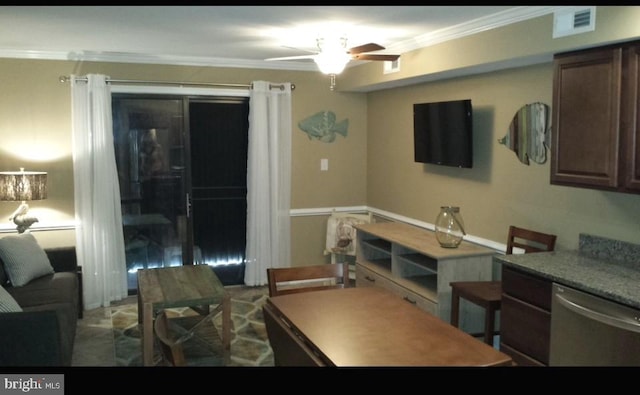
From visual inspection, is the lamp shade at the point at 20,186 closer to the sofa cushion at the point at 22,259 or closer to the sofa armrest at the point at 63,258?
the sofa cushion at the point at 22,259

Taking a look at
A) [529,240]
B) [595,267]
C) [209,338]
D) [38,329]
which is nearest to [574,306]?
[595,267]

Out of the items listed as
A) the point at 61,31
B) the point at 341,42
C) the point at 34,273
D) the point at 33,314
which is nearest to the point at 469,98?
the point at 341,42

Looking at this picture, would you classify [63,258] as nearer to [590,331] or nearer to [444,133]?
[444,133]

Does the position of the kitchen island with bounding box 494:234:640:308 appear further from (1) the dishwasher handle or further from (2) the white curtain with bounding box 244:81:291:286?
(2) the white curtain with bounding box 244:81:291:286

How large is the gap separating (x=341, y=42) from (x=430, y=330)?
2426 mm

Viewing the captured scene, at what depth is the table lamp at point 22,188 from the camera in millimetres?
4543

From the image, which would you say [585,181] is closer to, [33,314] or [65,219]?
[33,314]

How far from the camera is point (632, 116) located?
2756 mm

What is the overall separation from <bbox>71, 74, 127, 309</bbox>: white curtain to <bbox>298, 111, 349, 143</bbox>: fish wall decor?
1892 millimetres

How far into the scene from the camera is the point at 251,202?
222 inches

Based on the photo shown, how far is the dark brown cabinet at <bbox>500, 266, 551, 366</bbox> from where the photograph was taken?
2.98 m

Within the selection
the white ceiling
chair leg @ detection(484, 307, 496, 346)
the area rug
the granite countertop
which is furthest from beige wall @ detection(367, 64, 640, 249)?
the area rug

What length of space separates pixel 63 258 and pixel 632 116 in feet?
13.9

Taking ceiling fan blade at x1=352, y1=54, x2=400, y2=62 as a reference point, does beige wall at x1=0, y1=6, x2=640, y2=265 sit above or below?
below
